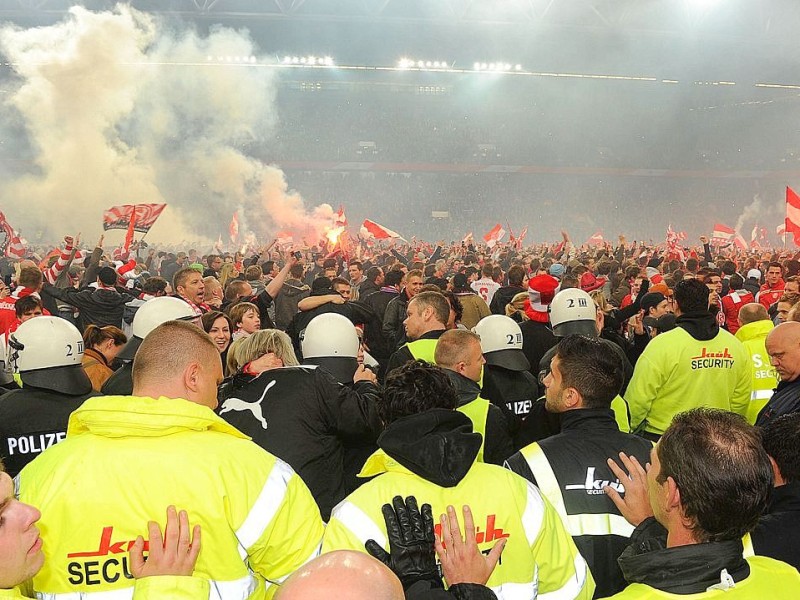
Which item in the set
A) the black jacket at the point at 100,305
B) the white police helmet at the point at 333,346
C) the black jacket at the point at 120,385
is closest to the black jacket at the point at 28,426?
the black jacket at the point at 120,385

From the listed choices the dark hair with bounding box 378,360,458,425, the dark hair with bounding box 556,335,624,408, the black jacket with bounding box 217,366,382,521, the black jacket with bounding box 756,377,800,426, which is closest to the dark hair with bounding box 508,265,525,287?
the black jacket with bounding box 756,377,800,426

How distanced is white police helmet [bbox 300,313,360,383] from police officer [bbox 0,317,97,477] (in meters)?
1.05

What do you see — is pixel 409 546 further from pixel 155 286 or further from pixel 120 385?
pixel 155 286

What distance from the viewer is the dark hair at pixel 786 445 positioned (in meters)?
2.31

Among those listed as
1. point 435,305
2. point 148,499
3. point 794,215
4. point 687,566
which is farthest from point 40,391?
point 794,215

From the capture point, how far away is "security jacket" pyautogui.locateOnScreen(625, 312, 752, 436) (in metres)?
4.10

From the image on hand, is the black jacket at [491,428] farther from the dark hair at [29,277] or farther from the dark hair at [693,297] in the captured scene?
the dark hair at [29,277]

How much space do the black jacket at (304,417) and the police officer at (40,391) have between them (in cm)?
72

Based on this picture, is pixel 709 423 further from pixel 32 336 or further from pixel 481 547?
pixel 32 336

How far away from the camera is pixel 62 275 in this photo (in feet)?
29.8

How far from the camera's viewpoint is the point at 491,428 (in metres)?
3.27

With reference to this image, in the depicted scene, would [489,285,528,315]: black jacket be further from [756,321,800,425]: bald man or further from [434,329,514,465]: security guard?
[434,329,514,465]: security guard

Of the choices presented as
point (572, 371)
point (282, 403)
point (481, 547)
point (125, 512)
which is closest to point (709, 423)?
point (481, 547)

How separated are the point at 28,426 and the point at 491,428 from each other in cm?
194
